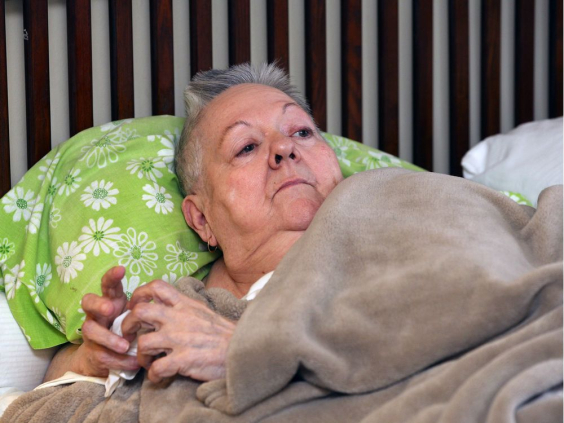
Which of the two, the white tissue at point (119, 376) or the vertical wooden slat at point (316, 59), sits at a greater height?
the vertical wooden slat at point (316, 59)

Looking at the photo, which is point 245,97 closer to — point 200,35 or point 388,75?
point 200,35

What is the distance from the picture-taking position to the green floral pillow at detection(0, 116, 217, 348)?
1.38 meters

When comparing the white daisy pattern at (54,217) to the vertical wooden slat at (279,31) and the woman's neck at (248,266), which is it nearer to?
the woman's neck at (248,266)

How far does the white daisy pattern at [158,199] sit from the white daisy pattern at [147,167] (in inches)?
1.1


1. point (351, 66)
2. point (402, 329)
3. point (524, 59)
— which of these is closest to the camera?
point (402, 329)

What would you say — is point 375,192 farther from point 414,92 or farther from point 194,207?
point 414,92

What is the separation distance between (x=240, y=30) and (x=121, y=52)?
0.29 metres

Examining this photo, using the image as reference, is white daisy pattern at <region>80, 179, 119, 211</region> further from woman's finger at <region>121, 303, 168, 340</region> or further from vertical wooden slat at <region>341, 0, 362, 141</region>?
vertical wooden slat at <region>341, 0, 362, 141</region>

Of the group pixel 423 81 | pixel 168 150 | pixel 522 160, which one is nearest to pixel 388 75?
pixel 423 81

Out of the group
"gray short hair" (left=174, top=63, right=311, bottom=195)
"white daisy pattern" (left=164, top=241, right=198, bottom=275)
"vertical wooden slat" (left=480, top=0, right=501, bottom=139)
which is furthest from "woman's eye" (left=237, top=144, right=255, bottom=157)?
"vertical wooden slat" (left=480, top=0, right=501, bottom=139)

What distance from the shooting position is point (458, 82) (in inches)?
77.6

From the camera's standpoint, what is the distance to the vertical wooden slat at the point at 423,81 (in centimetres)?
194

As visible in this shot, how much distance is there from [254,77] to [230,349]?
2.79 feet

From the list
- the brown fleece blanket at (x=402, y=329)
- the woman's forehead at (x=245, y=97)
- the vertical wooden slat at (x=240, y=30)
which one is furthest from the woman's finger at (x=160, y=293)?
the vertical wooden slat at (x=240, y=30)
